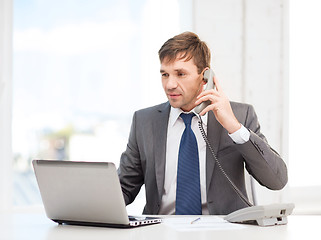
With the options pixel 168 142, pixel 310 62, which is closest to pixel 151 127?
pixel 168 142

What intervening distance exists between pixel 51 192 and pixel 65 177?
0.32 feet

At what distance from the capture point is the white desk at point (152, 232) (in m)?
1.40

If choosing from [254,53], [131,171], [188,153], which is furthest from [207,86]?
[254,53]

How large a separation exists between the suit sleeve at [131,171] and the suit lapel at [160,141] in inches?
5.1

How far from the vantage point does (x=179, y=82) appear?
2236 mm

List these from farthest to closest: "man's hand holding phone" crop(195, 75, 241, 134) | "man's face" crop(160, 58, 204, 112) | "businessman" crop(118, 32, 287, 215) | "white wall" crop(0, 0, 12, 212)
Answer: "white wall" crop(0, 0, 12, 212) < "man's face" crop(160, 58, 204, 112) < "businessman" crop(118, 32, 287, 215) < "man's hand holding phone" crop(195, 75, 241, 134)

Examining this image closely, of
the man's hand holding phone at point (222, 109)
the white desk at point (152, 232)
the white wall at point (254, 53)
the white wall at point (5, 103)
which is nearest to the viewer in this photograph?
the white desk at point (152, 232)

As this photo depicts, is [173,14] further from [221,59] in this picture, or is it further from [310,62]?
[310,62]

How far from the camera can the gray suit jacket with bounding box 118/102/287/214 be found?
6.73 feet

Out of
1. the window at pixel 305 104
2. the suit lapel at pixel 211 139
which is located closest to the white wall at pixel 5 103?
the suit lapel at pixel 211 139

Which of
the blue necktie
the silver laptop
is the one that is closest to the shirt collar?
the blue necktie

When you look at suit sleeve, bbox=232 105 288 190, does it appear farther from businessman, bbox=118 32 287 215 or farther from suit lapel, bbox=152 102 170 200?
suit lapel, bbox=152 102 170 200

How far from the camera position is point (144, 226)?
159cm

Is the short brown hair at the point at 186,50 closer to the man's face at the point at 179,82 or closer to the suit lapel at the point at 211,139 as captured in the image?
the man's face at the point at 179,82
